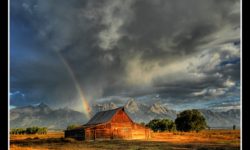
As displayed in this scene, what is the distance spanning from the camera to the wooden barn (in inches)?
1078

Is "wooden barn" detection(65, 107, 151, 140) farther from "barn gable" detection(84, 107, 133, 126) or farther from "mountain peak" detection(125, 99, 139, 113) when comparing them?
"mountain peak" detection(125, 99, 139, 113)

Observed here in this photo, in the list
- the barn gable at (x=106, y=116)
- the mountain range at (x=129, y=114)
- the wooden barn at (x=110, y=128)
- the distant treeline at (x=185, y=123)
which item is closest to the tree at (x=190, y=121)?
the distant treeline at (x=185, y=123)

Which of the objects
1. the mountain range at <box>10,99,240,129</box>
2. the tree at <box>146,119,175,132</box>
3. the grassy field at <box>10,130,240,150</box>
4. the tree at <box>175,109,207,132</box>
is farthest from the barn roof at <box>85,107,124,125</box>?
the tree at <box>175,109,207,132</box>

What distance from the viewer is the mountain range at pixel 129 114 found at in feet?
90.8

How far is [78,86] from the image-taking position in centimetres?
2684

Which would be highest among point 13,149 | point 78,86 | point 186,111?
point 78,86

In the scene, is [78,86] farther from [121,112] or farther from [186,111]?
[186,111]

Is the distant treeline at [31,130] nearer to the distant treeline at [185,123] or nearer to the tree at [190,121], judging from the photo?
the distant treeline at [185,123]

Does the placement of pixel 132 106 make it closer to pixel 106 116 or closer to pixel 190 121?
pixel 106 116

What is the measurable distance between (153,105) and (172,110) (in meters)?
1.79

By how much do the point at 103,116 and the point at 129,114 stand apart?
211 centimetres
